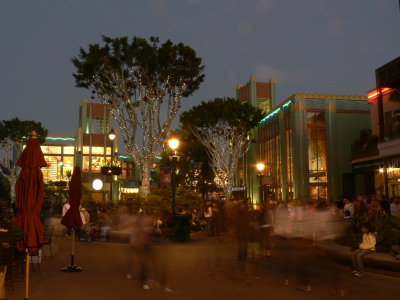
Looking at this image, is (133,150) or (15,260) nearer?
(15,260)

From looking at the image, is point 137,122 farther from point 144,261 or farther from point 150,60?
point 144,261

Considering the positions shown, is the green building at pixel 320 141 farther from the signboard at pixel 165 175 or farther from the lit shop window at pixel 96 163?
the lit shop window at pixel 96 163

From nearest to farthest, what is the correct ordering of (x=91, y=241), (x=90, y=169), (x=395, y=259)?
(x=395, y=259) < (x=91, y=241) < (x=90, y=169)

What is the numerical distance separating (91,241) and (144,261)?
37.5 feet

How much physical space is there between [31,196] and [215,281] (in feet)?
13.6

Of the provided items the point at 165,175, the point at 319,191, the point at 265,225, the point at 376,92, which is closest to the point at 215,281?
the point at 265,225

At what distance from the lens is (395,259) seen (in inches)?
405

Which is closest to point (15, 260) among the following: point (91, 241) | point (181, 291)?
point (181, 291)

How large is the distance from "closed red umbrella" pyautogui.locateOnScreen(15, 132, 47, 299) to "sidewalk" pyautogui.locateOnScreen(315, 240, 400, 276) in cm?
721

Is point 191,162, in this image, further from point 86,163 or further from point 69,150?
point 69,150

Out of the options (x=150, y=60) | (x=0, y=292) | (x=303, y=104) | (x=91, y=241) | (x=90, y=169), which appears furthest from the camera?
(x=90, y=169)

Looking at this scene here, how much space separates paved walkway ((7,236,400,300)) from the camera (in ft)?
28.0

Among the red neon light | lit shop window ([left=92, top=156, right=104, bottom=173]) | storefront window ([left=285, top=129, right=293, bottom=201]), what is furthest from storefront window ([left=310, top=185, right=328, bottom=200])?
lit shop window ([left=92, top=156, right=104, bottom=173])

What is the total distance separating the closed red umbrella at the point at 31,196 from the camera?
8281 millimetres
